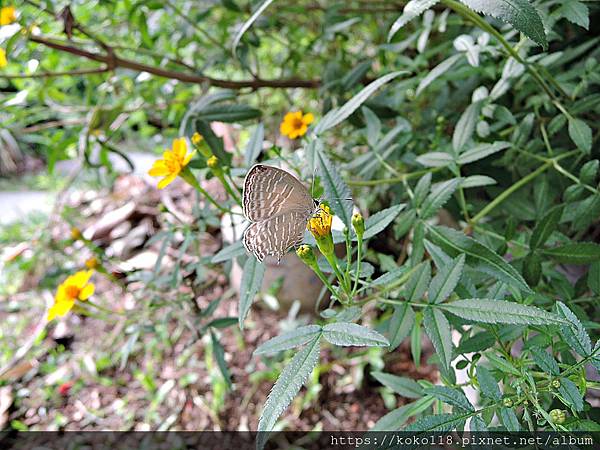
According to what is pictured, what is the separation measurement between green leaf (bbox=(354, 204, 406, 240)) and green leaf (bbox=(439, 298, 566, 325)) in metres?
0.12

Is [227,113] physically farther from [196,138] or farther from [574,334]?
[574,334]

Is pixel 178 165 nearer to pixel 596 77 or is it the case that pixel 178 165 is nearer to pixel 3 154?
pixel 596 77

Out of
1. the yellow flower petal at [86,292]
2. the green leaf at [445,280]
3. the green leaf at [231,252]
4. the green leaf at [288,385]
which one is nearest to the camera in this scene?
the green leaf at [288,385]

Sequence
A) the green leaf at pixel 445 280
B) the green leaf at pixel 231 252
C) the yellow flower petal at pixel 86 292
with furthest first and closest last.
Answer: the yellow flower petal at pixel 86 292
the green leaf at pixel 231 252
the green leaf at pixel 445 280

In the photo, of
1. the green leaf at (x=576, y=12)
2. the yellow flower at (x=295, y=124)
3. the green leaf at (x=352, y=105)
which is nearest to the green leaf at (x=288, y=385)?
the green leaf at (x=352, y=105)

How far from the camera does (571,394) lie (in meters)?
0.47

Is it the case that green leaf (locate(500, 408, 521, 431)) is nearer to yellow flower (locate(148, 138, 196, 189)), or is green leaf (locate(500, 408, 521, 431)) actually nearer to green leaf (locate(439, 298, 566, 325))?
green leaf (locate(439, 298, 566, 325))

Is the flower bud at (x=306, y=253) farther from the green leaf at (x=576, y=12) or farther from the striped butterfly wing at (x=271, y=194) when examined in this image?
the green leaf at (x=576, y=12)

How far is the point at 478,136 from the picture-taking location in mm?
832

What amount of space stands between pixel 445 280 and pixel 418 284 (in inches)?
1.6

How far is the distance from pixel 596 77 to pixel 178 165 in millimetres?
620

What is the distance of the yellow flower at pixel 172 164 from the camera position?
666mm

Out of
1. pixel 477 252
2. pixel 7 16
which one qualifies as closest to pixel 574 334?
pixel 477 252

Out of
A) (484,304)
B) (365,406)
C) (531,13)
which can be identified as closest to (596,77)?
(531,13)
